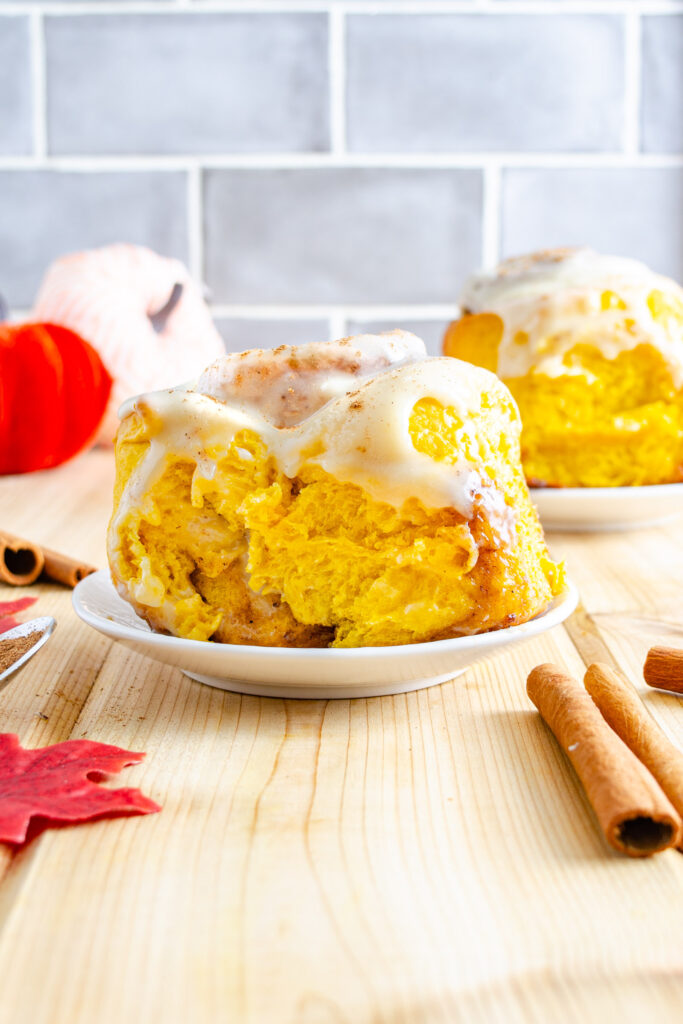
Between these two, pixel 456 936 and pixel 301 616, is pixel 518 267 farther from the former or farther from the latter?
pixel 456 936

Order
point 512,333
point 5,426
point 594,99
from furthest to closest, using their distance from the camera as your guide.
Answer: point 594,99, point 5,426, point 512,333

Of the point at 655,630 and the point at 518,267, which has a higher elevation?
the point at 518,267

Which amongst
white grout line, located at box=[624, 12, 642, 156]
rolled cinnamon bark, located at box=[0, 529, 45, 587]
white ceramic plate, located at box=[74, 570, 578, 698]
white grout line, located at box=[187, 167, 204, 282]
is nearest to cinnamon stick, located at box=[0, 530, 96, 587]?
rolled cinnamon bark, located at box=[0, 529, 45, 587]

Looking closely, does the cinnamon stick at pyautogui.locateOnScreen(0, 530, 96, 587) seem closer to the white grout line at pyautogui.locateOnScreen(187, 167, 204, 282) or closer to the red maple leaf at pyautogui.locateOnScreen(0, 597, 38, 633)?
the red maple leaf at pyautogui.locateOnScreen(0, 597, 38, 633)

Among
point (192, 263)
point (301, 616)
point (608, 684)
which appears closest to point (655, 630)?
point (608, 684)

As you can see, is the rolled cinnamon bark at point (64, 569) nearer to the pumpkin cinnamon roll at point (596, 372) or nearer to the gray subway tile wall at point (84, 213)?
the pumpkin cinnamon roll at point (596, 372)

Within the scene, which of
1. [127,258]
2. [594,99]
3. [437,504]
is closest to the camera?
[437,504]

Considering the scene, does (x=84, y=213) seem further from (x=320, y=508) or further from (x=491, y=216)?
(x=320, y=508)

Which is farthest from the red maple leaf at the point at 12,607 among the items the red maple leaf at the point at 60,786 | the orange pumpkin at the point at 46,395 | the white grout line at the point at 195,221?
the white grout line at the point at 195,221

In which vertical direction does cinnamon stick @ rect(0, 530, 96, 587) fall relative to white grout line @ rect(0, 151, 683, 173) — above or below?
below
